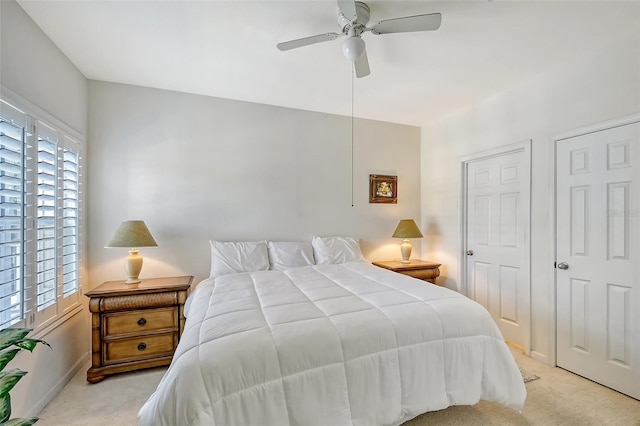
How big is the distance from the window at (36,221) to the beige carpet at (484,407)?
24.9 inches

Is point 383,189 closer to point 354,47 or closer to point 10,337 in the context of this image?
point 354,47

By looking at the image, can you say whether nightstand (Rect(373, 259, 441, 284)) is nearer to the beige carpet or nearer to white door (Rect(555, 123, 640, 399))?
white door (Rect(555, 123, 640, 399))

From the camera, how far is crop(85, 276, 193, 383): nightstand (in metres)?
2.38

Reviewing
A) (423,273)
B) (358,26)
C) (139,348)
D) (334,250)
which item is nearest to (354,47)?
(358,26)

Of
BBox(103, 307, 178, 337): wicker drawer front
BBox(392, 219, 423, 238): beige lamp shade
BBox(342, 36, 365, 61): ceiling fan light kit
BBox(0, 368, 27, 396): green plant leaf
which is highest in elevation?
BBox(342, 36, 365, 61): ceiling fan light kit

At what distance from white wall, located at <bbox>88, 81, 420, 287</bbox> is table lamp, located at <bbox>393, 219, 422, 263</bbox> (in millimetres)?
291

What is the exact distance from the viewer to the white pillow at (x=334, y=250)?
11.2 feet

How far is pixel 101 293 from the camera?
2371mm

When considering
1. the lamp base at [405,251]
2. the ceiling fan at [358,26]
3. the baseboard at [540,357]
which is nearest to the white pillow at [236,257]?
the lamp base at [405,251]

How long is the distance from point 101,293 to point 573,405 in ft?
12.0

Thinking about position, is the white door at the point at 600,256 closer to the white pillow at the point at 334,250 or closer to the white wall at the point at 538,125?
the white wall at the point at 538,125

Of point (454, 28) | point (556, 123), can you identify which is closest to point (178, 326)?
point (454, 28)

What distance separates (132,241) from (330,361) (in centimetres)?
210

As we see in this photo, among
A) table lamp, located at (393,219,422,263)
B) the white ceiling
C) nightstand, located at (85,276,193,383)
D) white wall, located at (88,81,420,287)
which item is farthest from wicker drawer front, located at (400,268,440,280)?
nightstand, located at (85,276,193,383)
